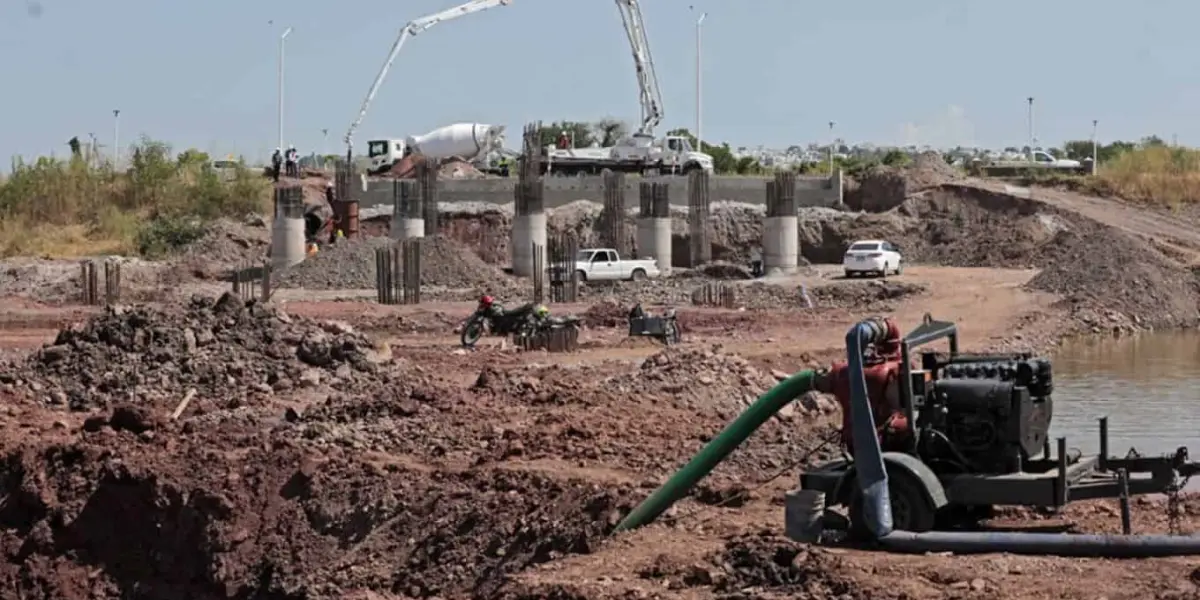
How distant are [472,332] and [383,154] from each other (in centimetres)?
4785

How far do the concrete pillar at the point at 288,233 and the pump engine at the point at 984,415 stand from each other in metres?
39.9

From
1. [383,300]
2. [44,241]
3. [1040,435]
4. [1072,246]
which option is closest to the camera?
[1040,435]

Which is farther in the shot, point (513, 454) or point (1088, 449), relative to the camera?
point (1088, 449)

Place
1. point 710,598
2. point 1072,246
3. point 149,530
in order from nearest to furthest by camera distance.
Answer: point 710,598 < point 149,530 < point 1072,246

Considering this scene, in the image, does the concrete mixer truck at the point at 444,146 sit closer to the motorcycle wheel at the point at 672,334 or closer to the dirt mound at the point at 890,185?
the dirt mound at the point at 890,185

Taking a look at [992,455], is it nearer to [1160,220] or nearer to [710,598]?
[710,598]

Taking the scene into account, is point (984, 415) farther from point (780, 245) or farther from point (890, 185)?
point (890, 185)

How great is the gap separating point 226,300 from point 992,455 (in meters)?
13.4

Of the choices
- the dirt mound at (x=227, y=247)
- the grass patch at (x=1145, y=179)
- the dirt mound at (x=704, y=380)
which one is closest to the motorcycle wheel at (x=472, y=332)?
the dirt mound at (x=704, y=380)

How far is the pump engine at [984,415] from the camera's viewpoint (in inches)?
508

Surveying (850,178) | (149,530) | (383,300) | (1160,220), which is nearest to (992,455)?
(149,530)

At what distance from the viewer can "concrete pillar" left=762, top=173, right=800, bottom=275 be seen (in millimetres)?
52188

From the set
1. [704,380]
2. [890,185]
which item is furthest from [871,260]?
[704,380]

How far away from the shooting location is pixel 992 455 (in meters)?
13.0
